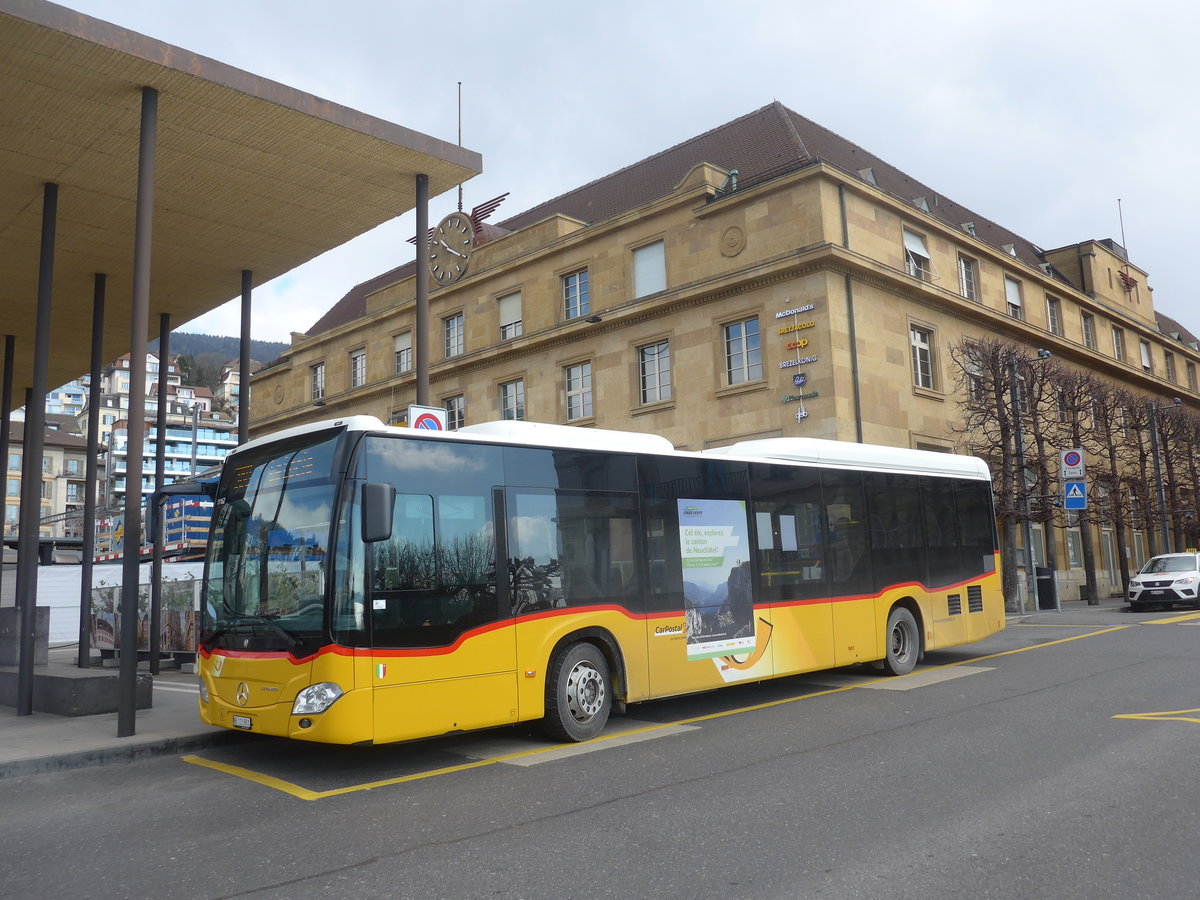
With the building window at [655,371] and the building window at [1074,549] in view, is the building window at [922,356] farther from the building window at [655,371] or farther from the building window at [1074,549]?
the building window at [1074,549]

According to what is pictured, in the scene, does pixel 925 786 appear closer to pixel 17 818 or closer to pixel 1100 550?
pixel 17 818

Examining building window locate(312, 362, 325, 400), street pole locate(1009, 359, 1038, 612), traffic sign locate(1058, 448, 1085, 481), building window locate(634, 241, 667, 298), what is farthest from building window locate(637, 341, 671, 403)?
building window locate(312, 362, 325, 400)

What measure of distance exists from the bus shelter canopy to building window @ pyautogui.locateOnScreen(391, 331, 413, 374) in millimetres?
24173

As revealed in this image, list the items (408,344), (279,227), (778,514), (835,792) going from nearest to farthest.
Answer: (835,792), (778,514), (279,227), (408,344)

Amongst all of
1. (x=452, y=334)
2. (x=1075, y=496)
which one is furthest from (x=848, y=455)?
(x=452, y=334)

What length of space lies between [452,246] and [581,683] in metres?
22.4

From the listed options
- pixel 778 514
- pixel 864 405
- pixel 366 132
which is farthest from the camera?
pixel 864 405

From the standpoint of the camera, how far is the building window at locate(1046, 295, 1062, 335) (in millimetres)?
36750

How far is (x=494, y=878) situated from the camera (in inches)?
188

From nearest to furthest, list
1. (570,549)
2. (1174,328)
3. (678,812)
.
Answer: (678,812)
(570,549)
(1174,328)

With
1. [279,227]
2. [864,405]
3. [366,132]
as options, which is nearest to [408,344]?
[864,405]

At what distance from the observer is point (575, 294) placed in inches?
1284

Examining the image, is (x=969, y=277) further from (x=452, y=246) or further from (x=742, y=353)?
(x=452, y=246)

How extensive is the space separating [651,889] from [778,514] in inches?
277
